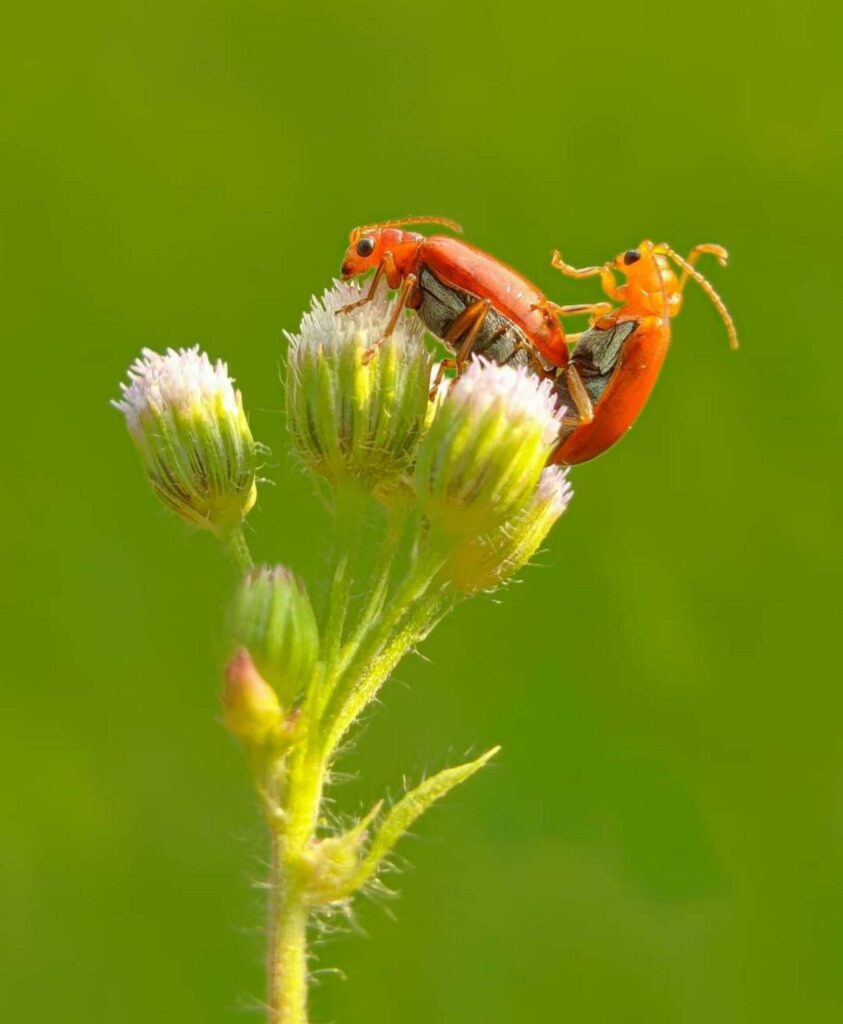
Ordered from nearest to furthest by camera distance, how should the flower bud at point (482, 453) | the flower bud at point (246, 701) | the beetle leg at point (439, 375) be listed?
the flower bud at point (246, 701), the flower bud at point (482, 453), the beetle leg at point (439, 375)

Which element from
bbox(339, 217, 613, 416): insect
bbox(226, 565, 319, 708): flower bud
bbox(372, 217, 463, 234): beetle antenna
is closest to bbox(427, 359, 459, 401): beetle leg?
bbox(339, 217, 613, 416): insect

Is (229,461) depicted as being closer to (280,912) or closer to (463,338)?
(463,338)

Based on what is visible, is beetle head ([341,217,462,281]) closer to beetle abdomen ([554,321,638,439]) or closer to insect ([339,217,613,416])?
insect ([339,217,613,416])

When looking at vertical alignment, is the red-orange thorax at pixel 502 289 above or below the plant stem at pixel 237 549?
above

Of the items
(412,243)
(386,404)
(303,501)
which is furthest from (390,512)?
(303,501)

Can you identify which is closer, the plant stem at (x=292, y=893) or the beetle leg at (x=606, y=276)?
the plant stem at (x=292, y=893)

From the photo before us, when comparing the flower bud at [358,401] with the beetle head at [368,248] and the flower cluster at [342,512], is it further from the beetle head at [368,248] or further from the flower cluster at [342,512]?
the beetle head at [368,248]

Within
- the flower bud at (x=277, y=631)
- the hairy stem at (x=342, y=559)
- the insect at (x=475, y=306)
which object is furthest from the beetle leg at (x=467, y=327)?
the flower bud at (x=277, y=631)

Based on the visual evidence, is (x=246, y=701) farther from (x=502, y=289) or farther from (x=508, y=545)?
(x=502, y=289)
